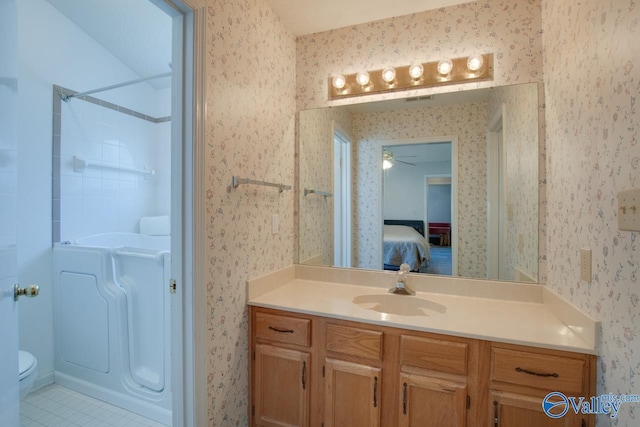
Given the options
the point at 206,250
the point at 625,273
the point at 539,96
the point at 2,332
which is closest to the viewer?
the point at 625,273

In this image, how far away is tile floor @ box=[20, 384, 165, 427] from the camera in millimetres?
1774

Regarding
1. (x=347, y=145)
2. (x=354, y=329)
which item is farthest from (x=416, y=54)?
(x=354, y=329)

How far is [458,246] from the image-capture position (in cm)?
171

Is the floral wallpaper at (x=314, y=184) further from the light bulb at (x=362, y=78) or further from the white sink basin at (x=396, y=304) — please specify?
the white sink basin at (x=396, y=304)

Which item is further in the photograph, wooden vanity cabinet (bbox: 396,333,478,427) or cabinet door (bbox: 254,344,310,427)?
cabinet door (bbox: 254,344,310,427)

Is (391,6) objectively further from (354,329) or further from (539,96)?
(354,329)

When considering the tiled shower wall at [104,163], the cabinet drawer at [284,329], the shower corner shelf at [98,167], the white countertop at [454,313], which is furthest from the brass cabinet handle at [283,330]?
the shower corner shelf at [98,167]

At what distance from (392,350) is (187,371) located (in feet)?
2.79

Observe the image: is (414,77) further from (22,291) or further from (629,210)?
(22,291)

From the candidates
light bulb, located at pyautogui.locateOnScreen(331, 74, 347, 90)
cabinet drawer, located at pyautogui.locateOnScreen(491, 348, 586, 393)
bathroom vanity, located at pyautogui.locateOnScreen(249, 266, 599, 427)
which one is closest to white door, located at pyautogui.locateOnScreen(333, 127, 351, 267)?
light bulb, located at pyautogui.locateOnScreen(331, 74, 347, 90)

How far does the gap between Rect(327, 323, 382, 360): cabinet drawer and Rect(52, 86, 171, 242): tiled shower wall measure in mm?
2239

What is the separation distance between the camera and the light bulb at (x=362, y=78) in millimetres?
1825

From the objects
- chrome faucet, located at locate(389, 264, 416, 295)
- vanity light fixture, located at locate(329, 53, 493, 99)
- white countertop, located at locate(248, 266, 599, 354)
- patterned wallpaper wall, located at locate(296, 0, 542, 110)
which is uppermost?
patterned wallpaper wall, located at locate(296, 0, 542, 110)

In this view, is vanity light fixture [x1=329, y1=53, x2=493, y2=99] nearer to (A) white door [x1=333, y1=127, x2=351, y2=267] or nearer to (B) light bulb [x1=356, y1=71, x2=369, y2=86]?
(B) light bulb [x1=356, y1=71, x2=369, y2=86]
